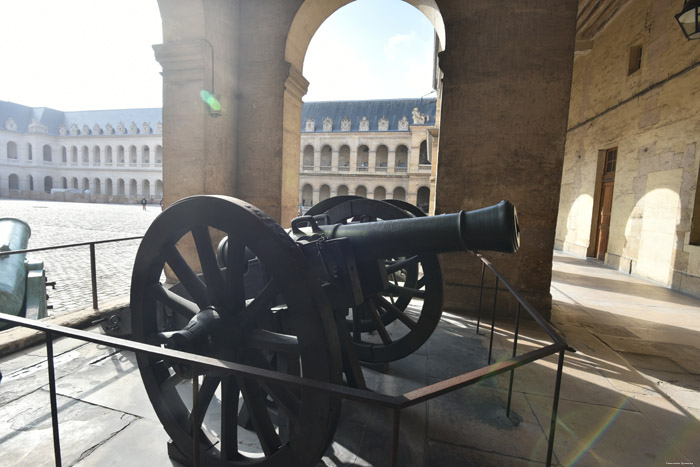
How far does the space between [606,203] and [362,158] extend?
30798 mm

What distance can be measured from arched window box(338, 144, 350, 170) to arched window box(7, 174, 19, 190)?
53554 millimetres

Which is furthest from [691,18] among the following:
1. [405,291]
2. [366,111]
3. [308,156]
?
[366,111]

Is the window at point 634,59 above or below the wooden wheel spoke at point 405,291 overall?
above

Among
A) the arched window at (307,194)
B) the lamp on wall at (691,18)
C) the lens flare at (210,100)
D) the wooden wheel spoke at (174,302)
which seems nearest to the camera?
the wooden wheel spoke at (174,302)

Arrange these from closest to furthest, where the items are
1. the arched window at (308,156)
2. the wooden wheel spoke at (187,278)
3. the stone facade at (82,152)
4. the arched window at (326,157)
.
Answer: the wooden wheel spoke at (187,278), the arched window at (326,157), the arched window at (308,156), the stone facade at (82,152)

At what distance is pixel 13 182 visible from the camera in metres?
52.7

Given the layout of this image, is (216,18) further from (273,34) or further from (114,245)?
(114,245)

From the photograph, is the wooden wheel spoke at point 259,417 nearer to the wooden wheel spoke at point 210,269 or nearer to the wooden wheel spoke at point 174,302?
the wooden wheel spoke at point 210,269

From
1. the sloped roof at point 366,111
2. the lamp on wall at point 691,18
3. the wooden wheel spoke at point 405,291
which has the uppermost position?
the sloped roof at point 366,111

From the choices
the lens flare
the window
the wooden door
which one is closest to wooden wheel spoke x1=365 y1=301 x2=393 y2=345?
the lens flare

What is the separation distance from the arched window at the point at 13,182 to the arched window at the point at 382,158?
5803 centimetres

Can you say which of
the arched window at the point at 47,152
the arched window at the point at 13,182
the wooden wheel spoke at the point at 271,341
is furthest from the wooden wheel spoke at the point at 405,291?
the arched window at the point at 13,182

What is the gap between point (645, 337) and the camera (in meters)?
4.10

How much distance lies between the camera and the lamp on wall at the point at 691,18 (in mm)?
4586
